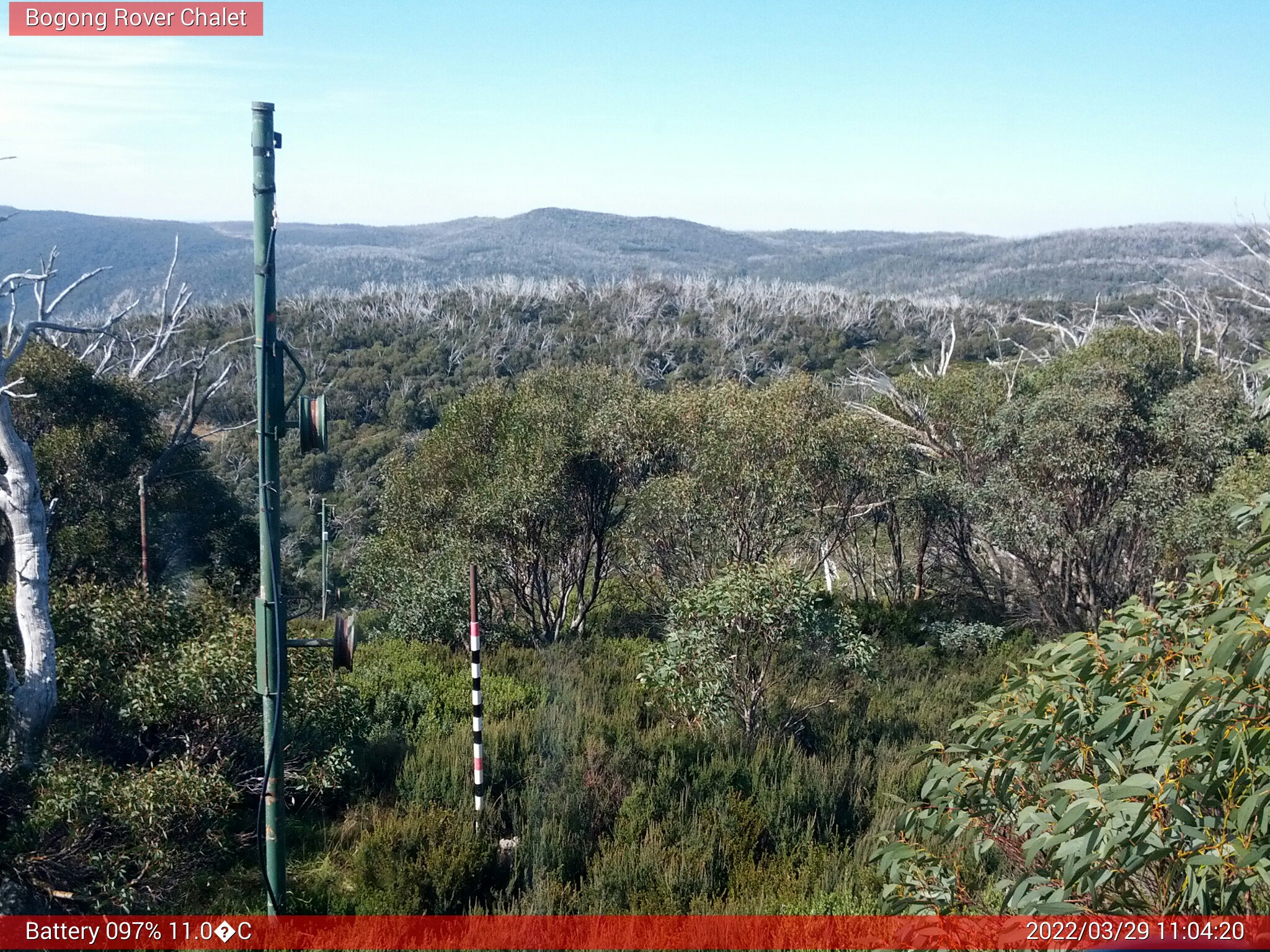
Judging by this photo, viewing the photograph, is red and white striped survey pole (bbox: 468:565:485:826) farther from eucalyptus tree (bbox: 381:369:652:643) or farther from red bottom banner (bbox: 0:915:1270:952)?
eucalyptus tree (bbox: 381:369:652:643)

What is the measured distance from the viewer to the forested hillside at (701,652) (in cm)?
319

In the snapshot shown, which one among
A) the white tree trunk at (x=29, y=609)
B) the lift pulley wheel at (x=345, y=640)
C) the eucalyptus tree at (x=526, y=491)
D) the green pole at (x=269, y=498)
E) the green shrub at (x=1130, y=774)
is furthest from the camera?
the eucalyptus tree at (x=526, y=491)

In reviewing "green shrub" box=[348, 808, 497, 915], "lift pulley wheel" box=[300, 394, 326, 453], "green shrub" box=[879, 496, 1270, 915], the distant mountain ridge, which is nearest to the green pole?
"lift pulley wheel" box=[300, 394, 326, 453]

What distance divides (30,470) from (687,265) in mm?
109407

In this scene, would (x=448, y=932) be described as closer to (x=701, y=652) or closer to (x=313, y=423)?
(x=313, y=423)

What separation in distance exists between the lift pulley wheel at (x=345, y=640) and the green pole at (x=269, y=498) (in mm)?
205

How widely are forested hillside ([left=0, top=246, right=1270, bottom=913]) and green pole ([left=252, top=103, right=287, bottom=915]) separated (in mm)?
663

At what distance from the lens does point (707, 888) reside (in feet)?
19.5

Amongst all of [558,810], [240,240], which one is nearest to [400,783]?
[558,810]

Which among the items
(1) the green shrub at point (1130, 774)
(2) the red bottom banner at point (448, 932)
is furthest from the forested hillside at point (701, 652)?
(2) the red bottom banner at point (448, 932)

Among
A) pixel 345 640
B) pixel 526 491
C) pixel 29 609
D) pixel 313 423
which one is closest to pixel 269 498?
Answer: pixel 313 423

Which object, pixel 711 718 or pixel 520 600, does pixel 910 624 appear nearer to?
pixel 520 600

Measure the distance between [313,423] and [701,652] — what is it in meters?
4.87

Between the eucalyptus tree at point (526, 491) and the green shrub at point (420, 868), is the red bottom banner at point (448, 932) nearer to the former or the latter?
the green shrub at point (420, 868)
